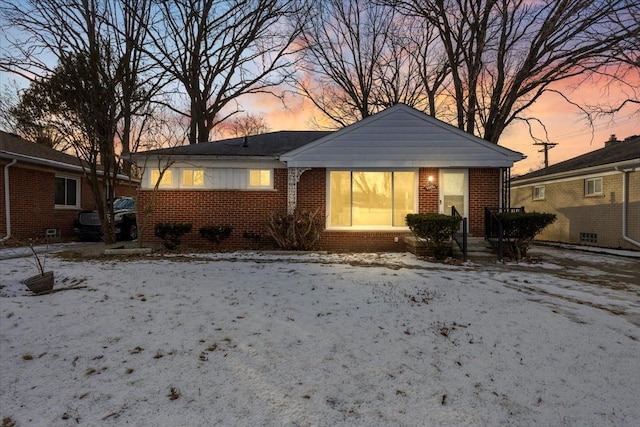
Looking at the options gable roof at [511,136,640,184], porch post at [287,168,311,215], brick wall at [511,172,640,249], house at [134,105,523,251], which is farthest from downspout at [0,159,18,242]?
brick wall at [511,172,640,249]

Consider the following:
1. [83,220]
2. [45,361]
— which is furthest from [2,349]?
[83,220]

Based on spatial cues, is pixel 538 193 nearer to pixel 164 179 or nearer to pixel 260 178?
pixel 260 178

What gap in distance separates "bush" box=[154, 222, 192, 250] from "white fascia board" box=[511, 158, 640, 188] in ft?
50.7

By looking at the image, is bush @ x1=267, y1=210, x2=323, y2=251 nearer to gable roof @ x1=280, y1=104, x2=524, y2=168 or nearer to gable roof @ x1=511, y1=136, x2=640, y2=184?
gable roof @ x1=280, y1=104, x2=524, y2=168

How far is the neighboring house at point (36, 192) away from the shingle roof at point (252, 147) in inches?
196

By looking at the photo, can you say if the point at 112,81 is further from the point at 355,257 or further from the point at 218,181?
the point at 355,257

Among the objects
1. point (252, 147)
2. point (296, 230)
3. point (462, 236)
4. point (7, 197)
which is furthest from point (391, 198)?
point (7, 197)

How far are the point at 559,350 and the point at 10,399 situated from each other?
16.3ft

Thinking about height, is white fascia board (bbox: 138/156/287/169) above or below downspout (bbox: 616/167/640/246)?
above

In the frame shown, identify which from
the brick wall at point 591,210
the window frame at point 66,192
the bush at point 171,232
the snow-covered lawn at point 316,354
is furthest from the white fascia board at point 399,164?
the window frame at point 66,192

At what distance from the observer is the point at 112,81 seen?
32.7 ft

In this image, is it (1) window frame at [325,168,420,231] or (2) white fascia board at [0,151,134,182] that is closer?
(1) window frame at [325,168,420,231]

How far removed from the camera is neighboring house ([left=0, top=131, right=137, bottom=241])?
11622 mm

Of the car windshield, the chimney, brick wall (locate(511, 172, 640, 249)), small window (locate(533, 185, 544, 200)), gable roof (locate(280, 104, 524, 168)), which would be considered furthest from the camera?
the chimney
